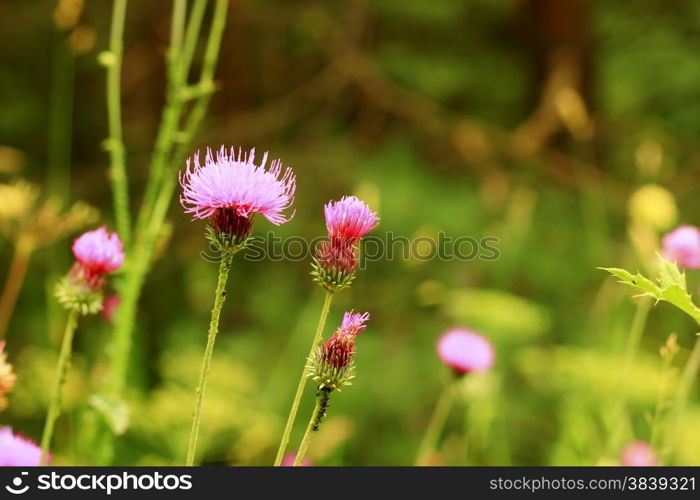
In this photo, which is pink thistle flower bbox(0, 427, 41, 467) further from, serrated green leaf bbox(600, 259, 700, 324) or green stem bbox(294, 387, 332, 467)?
serrated green leaf bbox(600, 259, 700, 324)

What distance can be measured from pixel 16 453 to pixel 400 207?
2.15 m

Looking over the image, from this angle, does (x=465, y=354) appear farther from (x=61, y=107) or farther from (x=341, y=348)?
(x=61, y=107)

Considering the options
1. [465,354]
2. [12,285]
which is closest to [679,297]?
[465,354]

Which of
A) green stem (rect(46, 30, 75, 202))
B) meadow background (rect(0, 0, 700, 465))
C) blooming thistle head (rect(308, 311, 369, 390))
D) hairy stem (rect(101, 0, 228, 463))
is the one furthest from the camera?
green stem (rect(46, 30, 75, 202))

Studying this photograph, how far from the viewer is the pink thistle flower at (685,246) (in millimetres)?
1831

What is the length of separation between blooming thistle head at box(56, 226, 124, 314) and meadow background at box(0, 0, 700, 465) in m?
0.75

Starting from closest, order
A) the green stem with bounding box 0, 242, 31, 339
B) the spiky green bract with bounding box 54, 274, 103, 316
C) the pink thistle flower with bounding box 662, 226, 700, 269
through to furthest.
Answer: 1. the spiky green bract with bounding box 54, 274, 103, 316
2. the pink thistle flower with bounding box 662, 226, 700, 269
3. the green stem with bounding box 0, 242, 31, 339

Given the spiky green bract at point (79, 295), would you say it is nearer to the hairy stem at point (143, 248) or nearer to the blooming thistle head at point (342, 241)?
the hairy stem at point (143, 248)

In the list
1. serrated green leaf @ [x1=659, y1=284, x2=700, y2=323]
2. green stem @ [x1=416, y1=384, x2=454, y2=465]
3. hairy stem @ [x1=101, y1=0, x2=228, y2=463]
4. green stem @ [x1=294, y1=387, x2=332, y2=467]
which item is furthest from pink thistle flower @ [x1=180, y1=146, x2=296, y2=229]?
green stem @ [x1=416, y1=384, x2=454, y2=465]

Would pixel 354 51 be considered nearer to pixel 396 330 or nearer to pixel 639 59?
pixel 396 330

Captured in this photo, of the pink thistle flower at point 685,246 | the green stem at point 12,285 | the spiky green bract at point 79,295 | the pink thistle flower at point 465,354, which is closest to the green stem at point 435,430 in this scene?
the pink thistle flower at point 465,354

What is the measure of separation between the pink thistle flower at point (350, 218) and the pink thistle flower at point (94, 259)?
0.45 metres

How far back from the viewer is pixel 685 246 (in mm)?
1840

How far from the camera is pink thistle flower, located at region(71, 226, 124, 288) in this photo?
1.34 metres
